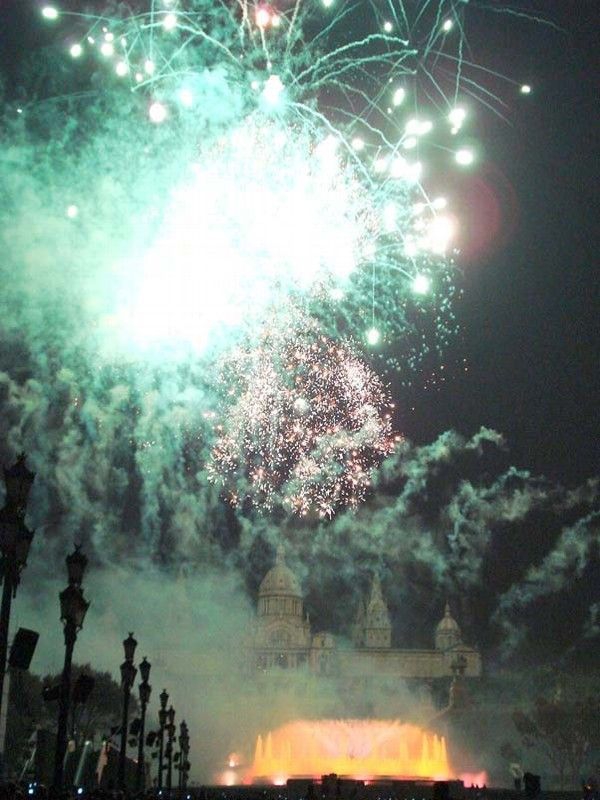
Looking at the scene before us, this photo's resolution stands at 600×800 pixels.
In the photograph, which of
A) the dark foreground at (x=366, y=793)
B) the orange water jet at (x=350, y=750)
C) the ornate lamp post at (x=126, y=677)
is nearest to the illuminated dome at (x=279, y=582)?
the orange water jet at (x=350, y=750)

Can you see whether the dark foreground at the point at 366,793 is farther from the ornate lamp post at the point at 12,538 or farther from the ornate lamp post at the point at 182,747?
the ornate lamp post at the point at 12,538

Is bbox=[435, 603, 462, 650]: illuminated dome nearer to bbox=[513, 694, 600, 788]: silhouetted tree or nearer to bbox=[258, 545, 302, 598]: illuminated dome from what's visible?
bbox=[258, 545, 302, 598]: illuminated dome

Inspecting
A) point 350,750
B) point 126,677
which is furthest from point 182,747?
point 350,750

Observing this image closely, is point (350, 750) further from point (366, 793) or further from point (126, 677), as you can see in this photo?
point (126, 677)

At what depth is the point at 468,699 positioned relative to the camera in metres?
96.1

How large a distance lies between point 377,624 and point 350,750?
3826 centimetres

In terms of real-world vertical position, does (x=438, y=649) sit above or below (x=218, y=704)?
above

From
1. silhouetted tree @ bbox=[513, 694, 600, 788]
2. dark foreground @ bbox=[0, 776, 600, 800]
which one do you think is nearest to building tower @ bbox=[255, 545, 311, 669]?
silhouetted tree @ bbox=[513, 694, 600, 788]

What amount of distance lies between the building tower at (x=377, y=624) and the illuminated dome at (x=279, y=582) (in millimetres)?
10079

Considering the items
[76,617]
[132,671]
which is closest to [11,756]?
[132,671]

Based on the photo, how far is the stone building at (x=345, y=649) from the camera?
111500mm

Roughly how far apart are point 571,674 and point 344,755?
2197 cm

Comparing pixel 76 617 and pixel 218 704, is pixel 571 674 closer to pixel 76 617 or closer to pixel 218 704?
pixel 218 704

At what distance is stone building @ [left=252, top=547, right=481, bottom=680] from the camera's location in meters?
112
